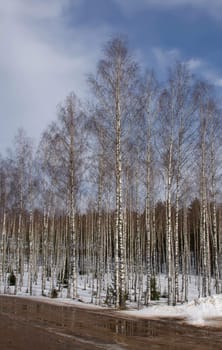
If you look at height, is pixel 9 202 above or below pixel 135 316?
above

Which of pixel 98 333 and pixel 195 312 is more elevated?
pixel 98 333

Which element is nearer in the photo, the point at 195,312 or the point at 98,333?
the point at 98,333

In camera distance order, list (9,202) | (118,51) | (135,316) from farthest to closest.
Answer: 1. (9,202)
2. (118,51)
3. (135,316)

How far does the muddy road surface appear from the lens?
784cm

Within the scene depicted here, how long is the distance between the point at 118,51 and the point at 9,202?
53.3 ft

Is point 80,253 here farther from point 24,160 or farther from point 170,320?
point 170,320

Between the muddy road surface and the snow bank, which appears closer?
the muddy road surface

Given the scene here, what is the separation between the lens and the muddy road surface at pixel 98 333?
7.84m

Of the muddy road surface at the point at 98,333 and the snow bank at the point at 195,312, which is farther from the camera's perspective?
the snow bank at the point at 195,312

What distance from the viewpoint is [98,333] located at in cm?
936

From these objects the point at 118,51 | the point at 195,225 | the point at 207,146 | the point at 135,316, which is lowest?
the point at 135,316

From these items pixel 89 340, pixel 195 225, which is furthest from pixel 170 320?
pixel 195 225

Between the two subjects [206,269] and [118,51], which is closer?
[118,51]

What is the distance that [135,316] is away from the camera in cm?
1330
